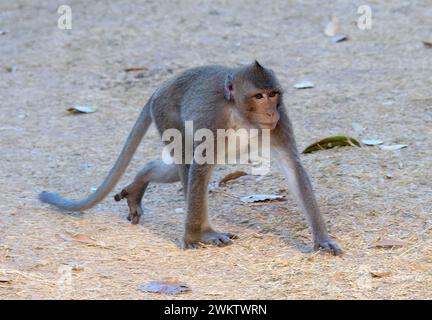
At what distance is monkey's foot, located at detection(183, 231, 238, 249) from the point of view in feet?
19.0

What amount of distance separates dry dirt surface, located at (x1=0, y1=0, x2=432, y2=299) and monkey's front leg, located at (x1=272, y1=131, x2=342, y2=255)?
0.11 metres

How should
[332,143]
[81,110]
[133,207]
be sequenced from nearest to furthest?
[133,207]
[332,143]
[81,110]

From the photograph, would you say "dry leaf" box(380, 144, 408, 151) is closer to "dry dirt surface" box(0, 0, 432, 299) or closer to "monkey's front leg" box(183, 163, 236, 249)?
"dry dirt surface" box(0, 0, 432, 299)

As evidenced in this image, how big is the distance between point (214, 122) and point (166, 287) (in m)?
1.29

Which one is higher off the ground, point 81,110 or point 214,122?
point 214,122

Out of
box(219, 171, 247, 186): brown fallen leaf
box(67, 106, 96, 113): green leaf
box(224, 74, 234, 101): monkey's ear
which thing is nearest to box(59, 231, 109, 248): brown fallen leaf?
box(224, 74, 234, 101): monkey's ear

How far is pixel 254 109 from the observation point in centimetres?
568

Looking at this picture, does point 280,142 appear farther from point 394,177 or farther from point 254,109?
Result: point 394,177

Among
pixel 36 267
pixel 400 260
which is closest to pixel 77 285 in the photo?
pixel 36 267

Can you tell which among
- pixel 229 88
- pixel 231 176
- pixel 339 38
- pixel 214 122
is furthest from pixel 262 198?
pixel 339 38

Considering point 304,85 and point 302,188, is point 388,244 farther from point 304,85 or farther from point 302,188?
point 304,85

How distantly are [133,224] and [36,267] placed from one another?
43.3 inches

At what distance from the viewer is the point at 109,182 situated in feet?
20.7

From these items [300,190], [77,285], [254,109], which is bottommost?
[77,285]
